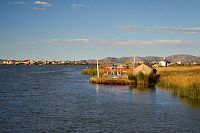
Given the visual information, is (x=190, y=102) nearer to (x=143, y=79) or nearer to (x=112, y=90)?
(x=112, y=90)

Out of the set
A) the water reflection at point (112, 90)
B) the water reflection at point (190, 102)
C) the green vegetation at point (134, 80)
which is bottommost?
the water reflection at point (190, 102)

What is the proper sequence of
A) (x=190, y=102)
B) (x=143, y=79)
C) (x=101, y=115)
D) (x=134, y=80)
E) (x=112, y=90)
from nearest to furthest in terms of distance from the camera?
(x=101, y=115)
(x=190, y=102)
(x=112, y=90)
(x=143, y=79)
(x=134, y=80)

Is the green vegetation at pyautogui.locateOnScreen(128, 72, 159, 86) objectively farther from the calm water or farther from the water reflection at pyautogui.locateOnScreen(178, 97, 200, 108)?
the water reflection at pyautogui.locateOnScreen(178, 97, 200, 108)

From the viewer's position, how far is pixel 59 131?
19703mm

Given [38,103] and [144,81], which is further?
[144,81]

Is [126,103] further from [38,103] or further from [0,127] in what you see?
[0,127]

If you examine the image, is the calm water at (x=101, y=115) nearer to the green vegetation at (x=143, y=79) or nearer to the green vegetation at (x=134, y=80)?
the green vegetation at (x=143, y=79)

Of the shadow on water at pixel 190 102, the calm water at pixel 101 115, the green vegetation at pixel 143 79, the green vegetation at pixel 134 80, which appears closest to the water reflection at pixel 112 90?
the green vegetation at pixel 134 80

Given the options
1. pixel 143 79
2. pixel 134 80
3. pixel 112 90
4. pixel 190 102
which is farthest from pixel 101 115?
pixel 134 80

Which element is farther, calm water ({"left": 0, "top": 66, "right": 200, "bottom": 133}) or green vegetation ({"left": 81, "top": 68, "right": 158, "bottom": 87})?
green vegetation ({"left": 81, "top": 68, "right": 158, "bottom": 87})

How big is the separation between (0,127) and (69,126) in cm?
370

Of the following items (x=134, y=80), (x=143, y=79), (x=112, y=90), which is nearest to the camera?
(x=112, y=90)

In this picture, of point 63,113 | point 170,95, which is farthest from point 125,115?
point 170,95

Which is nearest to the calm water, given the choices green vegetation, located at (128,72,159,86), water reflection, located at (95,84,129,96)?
water reflection, located at (95,84,129,96)
